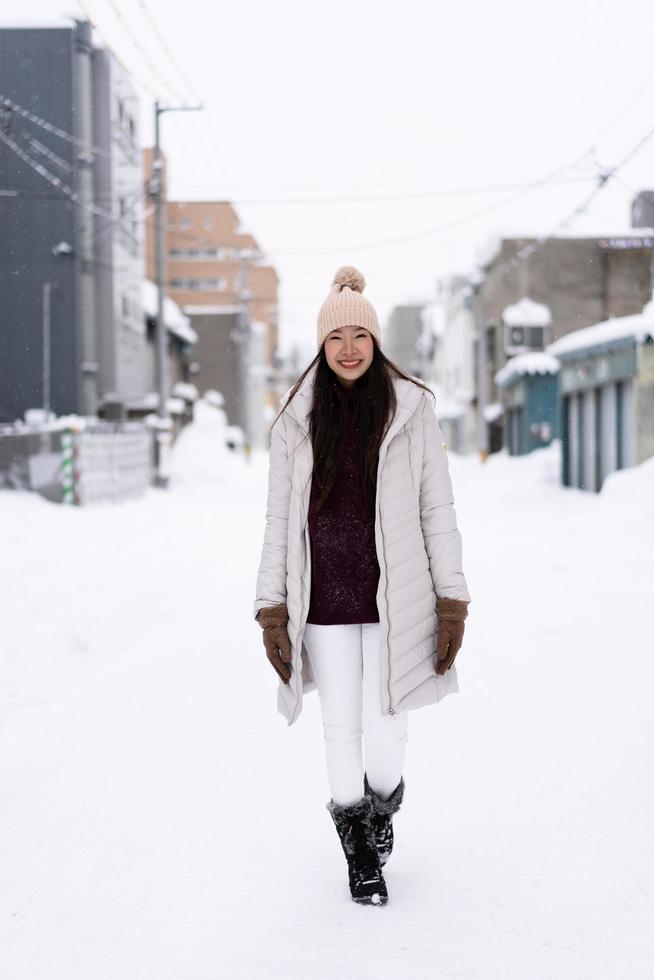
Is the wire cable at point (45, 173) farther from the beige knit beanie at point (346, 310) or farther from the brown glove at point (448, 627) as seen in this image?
the brown glove at point (448, 627)

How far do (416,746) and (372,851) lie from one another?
65.7 inches

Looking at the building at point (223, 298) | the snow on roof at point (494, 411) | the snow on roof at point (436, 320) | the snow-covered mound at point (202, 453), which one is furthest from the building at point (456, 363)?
the snow-covered mound at point (202, 453)

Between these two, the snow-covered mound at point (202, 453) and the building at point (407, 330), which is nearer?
the snow-covered mound at point (202, 453)

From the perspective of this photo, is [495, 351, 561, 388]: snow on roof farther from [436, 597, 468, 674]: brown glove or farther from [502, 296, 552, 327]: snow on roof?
[436, 597, 468, 674]: brown glove

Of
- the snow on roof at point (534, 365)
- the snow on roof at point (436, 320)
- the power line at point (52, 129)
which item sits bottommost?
the snow on roof at point (534, 365)

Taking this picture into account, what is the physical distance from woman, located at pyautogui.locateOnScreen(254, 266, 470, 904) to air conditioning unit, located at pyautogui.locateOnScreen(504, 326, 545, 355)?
4040cm

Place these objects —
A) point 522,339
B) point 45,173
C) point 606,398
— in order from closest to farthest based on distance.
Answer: point 606,398 → point 45,173 → point 522,339

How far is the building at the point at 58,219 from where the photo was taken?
2484cm

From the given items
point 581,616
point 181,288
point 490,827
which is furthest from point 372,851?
point 181,288

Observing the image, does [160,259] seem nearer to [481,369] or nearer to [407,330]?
[481,369]

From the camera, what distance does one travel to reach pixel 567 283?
42.4 meters

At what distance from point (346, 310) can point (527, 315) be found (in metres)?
40.7

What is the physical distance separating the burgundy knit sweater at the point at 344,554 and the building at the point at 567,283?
1585 inches

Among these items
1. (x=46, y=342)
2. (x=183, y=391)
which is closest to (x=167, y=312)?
(x=183, y=391)
